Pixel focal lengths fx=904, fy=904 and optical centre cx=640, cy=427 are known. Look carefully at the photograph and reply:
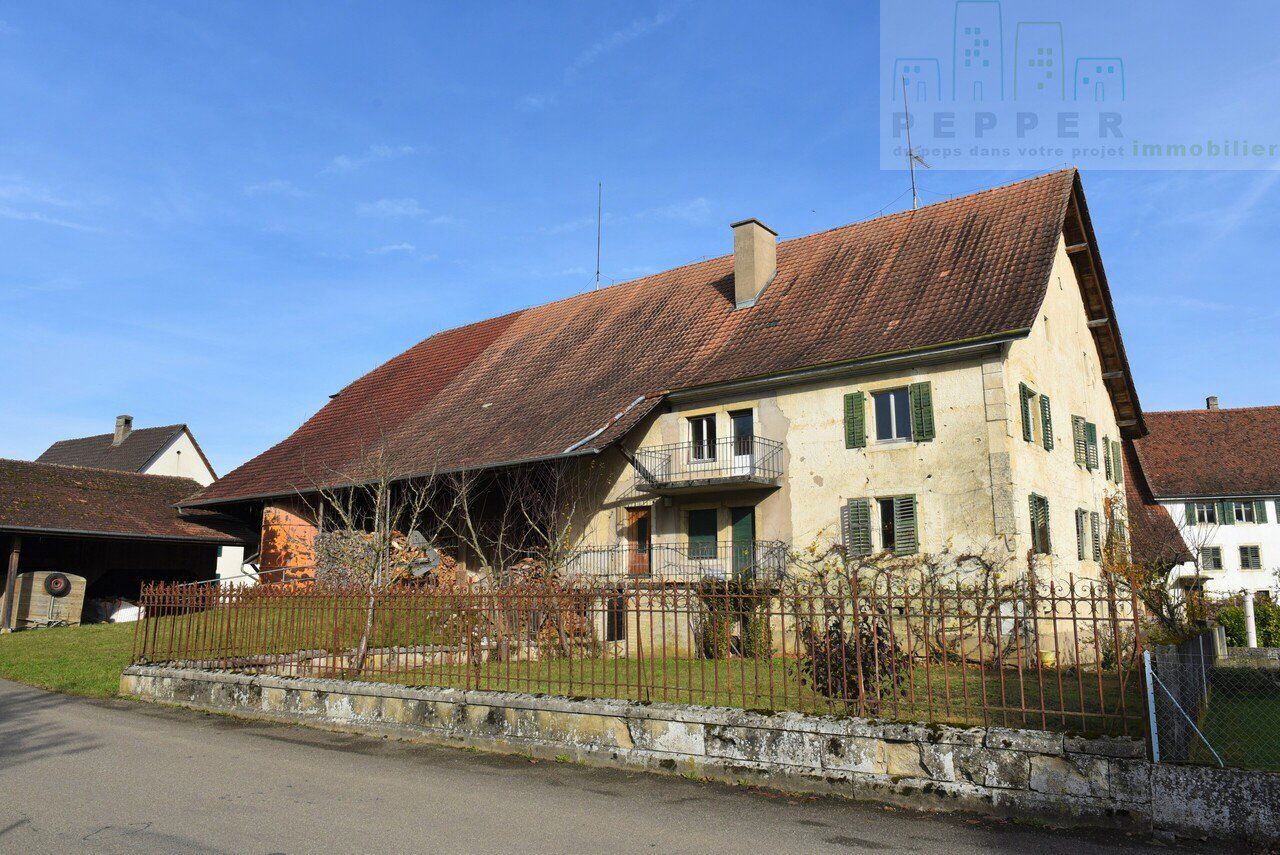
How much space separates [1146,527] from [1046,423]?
36.1ft

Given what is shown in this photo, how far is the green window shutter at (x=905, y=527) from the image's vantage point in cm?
1752

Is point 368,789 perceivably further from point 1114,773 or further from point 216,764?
point 1114,773

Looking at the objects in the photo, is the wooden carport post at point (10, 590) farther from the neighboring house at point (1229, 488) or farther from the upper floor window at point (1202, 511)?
the upper floor window at point (1202, 511)

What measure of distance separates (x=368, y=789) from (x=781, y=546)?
12.5 meters

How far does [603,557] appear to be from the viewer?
21.5 m

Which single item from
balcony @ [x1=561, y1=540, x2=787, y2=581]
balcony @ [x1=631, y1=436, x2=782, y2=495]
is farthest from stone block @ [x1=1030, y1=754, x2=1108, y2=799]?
balcony @ [x1=631, y1=436, x2=782, y2=495]

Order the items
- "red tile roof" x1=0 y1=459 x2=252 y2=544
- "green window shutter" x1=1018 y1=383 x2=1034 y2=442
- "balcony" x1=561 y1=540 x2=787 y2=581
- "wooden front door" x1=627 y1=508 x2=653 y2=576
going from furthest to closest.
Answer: "red tile roof" x1=0 y1=459 x2=252 y2=544, "wooden front door" x1=627 y1=508 x2=653 y2=576, "balcony" x1=561 y1=540 x2=787 y2=581, "green window shutter" x1=1018 y1=383 x2=1034 y2=442

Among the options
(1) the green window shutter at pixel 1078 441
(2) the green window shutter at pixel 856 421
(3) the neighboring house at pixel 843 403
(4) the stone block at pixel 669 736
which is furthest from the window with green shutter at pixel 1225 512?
(4) the stone block at pixel 669 736

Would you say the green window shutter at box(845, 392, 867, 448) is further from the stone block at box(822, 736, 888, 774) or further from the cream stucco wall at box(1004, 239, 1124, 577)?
the stone block at box(822, 736, 888, 774)

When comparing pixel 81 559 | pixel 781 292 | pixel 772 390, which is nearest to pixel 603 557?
pixel 772 390

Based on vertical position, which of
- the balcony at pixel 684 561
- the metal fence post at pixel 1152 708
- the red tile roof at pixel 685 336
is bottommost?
the metal fence post at pixel 1152 708

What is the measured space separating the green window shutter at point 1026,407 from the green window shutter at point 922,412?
176 centimetres

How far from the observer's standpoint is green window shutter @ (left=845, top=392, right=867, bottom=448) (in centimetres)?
1841

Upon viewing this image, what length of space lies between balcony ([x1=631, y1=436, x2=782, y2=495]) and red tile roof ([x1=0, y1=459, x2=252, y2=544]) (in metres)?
15.9
